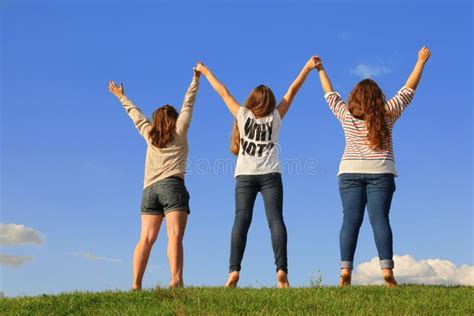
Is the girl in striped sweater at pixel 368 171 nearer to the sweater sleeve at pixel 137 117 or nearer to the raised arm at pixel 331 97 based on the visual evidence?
the raised arm at pixel 331 97

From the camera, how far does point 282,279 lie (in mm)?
11461

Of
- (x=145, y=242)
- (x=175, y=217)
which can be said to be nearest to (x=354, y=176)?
(x=175, y=217)

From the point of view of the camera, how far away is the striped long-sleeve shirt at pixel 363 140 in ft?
37.8

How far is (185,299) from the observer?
10.7 meters

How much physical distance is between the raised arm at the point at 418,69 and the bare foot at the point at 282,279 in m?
4.10

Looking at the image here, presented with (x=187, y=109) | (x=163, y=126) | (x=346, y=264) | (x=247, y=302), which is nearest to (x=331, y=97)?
(x=187, y=109)

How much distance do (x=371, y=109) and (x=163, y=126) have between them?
376 centimetres

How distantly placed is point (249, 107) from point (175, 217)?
2.37 meters

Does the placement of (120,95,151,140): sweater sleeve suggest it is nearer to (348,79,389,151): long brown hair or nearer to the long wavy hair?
the long wavy hair

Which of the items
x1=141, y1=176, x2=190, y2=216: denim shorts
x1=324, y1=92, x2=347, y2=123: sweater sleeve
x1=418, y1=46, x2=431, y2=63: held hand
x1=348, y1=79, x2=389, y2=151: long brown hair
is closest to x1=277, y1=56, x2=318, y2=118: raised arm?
x1=324, y1=92, x2=347, y2=123: sweater sleeve

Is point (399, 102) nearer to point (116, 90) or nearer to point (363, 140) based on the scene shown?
point (363, 140)

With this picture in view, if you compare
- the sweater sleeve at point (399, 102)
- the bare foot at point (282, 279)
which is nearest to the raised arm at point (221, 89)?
the sweater sleeve at point (399, 102)

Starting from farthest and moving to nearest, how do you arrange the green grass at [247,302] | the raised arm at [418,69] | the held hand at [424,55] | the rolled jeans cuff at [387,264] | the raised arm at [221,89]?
the held hand at [424,55] < the raised arm at [418,69] < the raised arm at [221,89] < the rolled jeans cuff at [387,264] < the green grass at [247,302]

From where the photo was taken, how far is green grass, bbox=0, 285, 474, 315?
33.2 ft
